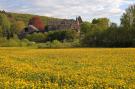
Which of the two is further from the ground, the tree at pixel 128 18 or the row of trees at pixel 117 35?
the tree at pixel 128 18

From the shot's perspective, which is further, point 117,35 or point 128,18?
point 128,18

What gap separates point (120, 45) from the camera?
112m

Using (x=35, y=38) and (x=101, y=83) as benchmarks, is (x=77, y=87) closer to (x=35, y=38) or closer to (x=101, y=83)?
(x=101, y=83)

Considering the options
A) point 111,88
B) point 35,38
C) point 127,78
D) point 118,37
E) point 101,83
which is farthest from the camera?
point 35,38

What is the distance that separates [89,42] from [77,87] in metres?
109

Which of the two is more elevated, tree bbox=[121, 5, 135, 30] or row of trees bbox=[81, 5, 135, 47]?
tree bbox=[121, 5, 135, 30]

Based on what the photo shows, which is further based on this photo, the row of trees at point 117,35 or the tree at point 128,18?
the tree at point 128,18

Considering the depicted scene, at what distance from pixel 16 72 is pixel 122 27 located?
105 meters

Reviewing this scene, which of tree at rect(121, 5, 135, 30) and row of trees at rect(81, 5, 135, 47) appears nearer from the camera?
row of trees at rect(81, 5, 135, 47)

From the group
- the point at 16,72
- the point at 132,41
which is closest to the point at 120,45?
the point at 132,41

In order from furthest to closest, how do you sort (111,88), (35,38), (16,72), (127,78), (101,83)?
(35,38), (16,72), (127,78), (101,83), (111,88)

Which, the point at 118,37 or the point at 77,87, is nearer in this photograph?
the point at 77,87

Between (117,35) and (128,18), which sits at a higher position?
(128,18)

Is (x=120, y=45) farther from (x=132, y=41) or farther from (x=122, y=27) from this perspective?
(x=122, y=27)
